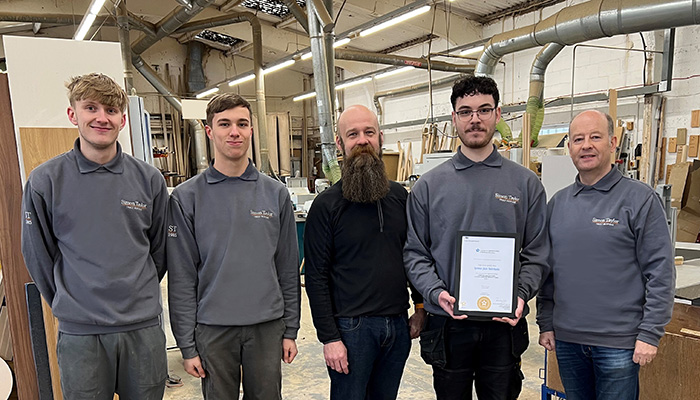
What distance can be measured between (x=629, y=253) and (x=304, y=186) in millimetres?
5395

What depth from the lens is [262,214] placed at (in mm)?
1718

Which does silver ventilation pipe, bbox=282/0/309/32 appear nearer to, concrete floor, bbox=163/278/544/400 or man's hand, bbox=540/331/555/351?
concrete floor, bbox=163/278/544/400

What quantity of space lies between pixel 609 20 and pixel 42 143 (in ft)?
16.0

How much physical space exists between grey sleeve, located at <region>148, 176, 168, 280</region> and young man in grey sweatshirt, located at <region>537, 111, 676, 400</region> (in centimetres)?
149

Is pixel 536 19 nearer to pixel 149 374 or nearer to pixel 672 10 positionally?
pixel 672 10

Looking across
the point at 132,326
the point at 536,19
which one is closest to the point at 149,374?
the point at 132,326

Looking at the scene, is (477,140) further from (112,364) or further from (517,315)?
(112,364)

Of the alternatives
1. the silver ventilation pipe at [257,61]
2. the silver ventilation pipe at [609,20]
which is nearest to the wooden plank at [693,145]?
the silver ventilation pipe at [609,20]

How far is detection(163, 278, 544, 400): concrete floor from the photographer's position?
301cm

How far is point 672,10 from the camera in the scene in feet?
13.2

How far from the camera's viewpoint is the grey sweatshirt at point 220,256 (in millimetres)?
1641

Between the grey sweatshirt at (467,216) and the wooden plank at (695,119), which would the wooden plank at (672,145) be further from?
the grey sweatshirt at (467,216)

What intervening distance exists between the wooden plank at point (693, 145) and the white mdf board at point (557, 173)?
12.4ft

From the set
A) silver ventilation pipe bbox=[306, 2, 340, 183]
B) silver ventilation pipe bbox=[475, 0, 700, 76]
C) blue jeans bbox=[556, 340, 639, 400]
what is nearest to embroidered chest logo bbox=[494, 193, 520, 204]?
blue jeans bbox=[556, 340, 639, 400]
